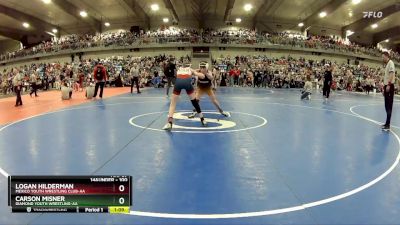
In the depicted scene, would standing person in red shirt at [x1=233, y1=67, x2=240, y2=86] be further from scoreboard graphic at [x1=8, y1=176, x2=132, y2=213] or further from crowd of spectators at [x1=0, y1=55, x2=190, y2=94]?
scoreboard graphic at [x1=8, y1=176, x2=132, y2=213]

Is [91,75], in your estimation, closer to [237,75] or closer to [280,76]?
[237,75]

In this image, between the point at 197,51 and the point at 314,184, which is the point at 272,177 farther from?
the point at 197,51

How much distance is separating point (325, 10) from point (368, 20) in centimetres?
913

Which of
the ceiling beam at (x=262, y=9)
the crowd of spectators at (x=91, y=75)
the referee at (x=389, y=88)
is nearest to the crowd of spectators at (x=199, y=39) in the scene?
the ceiling beam at (x=262, y=9)

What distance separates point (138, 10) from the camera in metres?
39.4

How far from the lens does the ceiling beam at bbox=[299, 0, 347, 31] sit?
1304 inches

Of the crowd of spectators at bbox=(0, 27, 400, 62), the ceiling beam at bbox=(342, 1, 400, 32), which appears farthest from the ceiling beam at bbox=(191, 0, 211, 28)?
the ceiling beam at bbox=(342, 1, 400, 32)

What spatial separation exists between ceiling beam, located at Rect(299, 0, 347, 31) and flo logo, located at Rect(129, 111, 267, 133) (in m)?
26.6

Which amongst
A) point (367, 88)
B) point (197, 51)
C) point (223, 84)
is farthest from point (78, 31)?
point (367, 88)

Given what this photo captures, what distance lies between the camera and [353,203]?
394 centimetres

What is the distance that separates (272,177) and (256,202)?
3.12ft

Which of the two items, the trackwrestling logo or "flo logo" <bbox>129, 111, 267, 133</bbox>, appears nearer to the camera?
"flo logo" <bbox>129, 111, 267, 133</bbox>

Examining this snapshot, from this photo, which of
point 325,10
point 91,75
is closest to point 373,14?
point 325,10

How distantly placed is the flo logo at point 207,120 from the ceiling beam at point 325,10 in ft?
87.4
